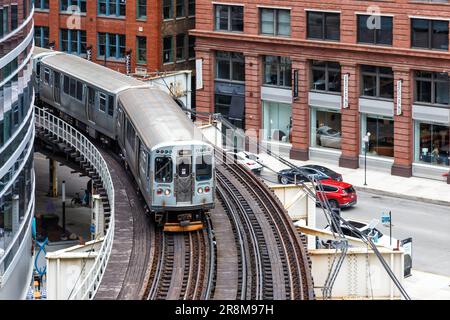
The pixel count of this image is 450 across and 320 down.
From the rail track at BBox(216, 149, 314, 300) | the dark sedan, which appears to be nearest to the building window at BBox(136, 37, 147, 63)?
the dark sedan

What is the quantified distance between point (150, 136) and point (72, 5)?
41.8 metres

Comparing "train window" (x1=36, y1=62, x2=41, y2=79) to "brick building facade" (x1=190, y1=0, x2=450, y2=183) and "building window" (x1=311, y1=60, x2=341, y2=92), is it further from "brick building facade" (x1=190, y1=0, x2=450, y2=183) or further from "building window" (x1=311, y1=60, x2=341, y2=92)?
"building window" (x1=311, y1=60, x2=341, y2=92)

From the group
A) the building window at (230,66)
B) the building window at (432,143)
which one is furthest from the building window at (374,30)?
→ the building window at (230,66)

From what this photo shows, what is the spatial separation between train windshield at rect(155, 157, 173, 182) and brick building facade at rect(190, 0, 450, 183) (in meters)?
26.6

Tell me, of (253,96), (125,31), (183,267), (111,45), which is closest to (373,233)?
(183,267)

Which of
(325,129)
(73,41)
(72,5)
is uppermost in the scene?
(72,5)

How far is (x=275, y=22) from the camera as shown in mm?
75812

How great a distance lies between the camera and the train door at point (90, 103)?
193 feet

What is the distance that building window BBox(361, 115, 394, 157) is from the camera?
71562mm

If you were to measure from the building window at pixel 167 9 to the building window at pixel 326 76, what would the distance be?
1258cm

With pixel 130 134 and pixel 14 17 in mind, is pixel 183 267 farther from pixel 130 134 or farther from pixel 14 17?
pixel 14 17

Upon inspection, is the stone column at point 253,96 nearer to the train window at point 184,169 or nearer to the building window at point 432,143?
the building window at point 432,143

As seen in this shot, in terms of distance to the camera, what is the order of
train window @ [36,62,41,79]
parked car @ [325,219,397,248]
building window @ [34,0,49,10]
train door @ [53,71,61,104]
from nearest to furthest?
parked car @ [325,219,397,248] → train door @ [53,71,61,104] → train window @ [36,62,41,79] → building window @ [34,0,49,10]

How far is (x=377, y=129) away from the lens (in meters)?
72.1
